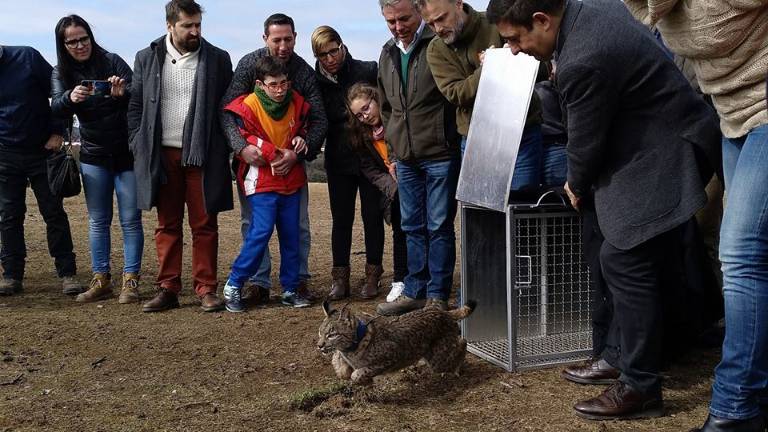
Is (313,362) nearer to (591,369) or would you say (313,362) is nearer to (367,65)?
(591,369)

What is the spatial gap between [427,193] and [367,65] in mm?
1519

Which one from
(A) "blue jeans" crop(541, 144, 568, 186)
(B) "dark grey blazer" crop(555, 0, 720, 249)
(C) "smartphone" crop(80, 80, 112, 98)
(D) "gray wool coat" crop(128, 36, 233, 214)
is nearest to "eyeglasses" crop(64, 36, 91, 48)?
(C) "smartphone" crop(80, 80, 112, 98)

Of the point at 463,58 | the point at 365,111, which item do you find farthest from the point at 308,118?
the point at 463,58

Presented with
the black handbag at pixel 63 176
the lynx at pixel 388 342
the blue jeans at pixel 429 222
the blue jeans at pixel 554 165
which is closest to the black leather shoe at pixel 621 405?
the lynx at pixel 388 342

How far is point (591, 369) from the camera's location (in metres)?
3.97

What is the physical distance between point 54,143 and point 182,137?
1587mm

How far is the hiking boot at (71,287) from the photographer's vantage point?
654 centimetres

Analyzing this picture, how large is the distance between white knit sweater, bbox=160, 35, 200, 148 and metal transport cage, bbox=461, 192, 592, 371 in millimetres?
2397

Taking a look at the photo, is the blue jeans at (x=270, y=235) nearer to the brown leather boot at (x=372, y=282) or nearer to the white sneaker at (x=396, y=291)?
the brown leather boot at (x=372, y=282)

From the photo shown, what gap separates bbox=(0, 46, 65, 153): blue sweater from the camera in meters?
6.55

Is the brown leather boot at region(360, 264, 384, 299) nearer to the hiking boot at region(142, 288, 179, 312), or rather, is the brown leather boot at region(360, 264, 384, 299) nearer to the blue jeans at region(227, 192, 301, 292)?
the blue jeans at region(227, 192, 301, 292)

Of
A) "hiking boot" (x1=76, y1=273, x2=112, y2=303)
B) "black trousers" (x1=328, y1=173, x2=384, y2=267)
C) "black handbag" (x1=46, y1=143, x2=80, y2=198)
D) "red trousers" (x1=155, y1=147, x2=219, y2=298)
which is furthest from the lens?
"black handbag" (x1=46, y1=143, x2=80, y2=198)

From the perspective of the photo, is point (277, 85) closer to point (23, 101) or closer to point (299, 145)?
point (299, 145)

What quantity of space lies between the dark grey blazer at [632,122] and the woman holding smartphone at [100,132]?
12.8 feet
